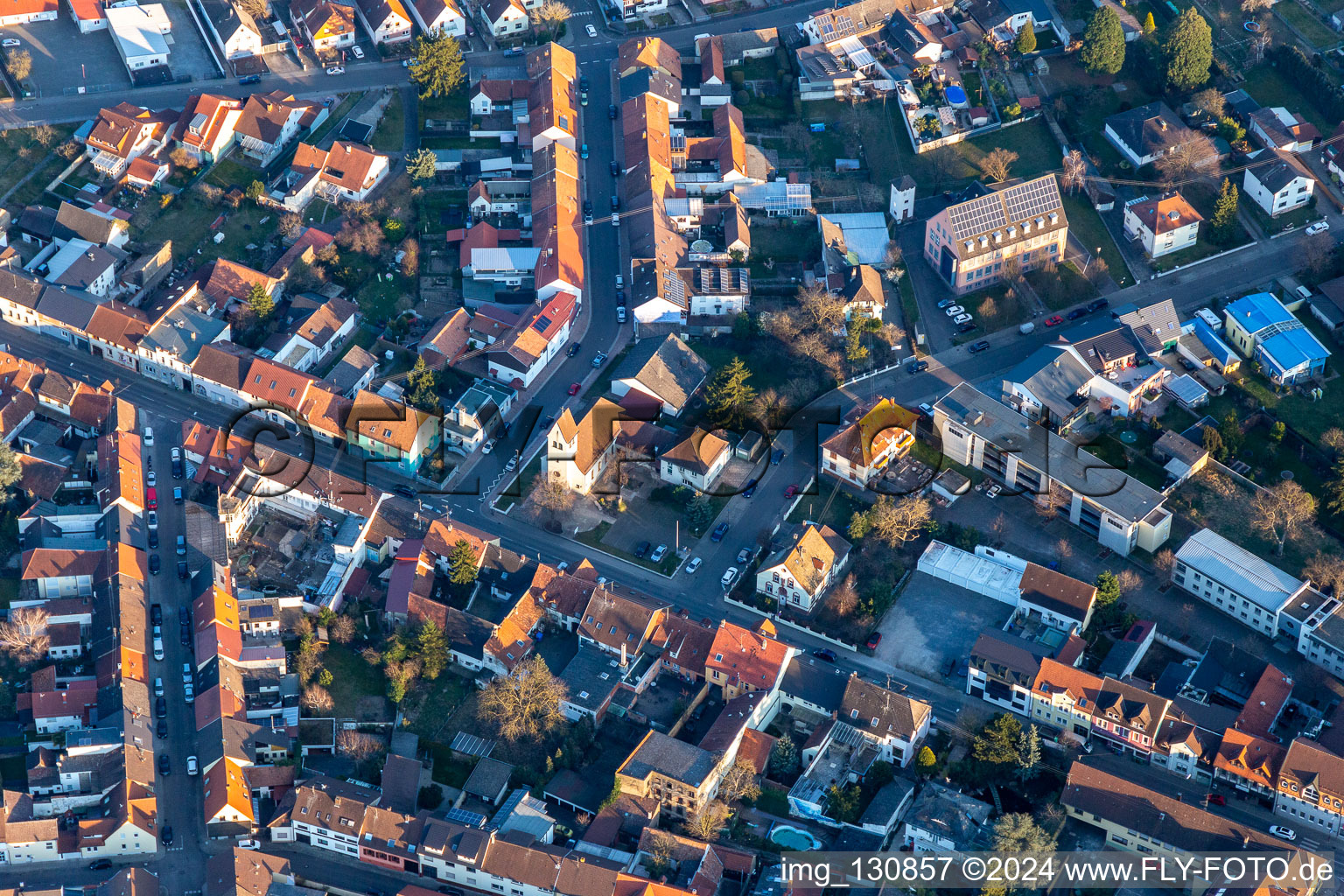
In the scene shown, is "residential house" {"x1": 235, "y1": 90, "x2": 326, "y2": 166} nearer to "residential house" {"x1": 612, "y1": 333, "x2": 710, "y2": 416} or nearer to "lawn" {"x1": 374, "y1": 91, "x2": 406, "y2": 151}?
"lawn" {"x1": 374, "y1": 91, "x2": 406, "y2": 151}

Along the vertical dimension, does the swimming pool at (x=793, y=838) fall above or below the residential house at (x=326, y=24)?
below

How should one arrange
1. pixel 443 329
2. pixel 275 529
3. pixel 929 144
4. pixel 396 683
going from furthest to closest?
pixel 929 144 < pixel 443 329 < pixel 275 529 < pixel 396 683

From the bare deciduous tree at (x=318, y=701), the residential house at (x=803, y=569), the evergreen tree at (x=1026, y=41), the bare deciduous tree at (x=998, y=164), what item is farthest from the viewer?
the evergreen tree at (x=1026, y=41)

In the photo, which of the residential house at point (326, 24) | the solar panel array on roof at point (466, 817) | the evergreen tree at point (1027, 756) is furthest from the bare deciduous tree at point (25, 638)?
the residential house at point (326, 24)

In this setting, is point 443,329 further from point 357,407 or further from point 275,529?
point 275,529

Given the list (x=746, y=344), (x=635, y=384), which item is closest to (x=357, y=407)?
(x=635, y=384)

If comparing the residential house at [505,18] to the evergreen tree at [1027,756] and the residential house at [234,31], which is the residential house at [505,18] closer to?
the residential house at [234,31]
